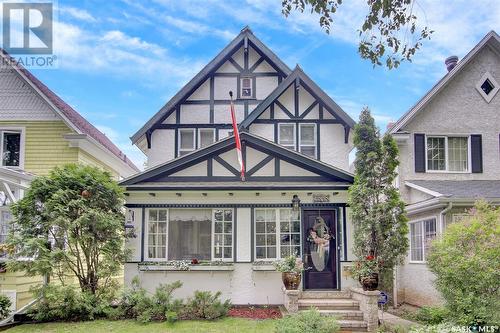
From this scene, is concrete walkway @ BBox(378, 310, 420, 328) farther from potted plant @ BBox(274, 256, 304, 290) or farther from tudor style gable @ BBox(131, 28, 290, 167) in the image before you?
tudor style gable @ BBox(131, 28, 290, 167)

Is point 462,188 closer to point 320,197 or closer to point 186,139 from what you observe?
point 320,197

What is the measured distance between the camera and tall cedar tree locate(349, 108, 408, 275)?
419 inches

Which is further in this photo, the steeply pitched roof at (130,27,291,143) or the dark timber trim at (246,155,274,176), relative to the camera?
the steeply pitched roof at (130,27,291,143)

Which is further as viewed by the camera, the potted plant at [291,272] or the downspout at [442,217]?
the downspout at [442,217]

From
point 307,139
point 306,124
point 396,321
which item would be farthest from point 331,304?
point 306,124

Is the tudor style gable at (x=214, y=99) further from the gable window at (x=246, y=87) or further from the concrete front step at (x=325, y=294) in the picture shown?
the concrete front step at (x=325, y=294)

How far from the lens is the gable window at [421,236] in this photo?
13.1 metres

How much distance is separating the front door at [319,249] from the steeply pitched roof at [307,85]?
394 cm

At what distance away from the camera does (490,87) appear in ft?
49.5

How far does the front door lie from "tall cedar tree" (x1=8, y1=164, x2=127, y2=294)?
16.8ft

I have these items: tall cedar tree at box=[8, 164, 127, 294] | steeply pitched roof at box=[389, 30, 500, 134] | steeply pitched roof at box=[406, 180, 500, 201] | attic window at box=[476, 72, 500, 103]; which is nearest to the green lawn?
tall cedar tree at box=[8, 164, 127, 294]

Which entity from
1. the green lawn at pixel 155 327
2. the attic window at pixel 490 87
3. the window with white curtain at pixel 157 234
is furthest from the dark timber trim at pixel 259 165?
the attic window at pixel 490 87

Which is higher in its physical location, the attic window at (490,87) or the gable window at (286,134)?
the attic window at (490,87)

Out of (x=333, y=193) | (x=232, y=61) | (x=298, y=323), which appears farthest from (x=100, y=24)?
(x=298, y=323)
